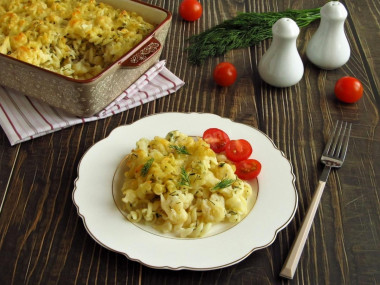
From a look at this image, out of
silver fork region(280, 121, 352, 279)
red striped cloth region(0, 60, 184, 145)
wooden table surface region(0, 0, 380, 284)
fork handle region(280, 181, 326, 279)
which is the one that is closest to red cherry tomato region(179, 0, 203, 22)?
wooden table surface region(0, 0, 380, 284)

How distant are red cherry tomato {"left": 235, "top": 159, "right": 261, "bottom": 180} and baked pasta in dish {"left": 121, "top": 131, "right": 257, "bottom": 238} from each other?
7 centimetres

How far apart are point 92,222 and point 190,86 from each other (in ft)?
3.21

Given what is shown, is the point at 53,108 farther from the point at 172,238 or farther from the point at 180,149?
the point at 172,238

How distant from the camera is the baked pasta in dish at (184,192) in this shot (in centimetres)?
Answer: 164

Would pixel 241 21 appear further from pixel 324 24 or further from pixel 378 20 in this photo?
pixel 378 20

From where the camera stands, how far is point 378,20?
301 centimetres

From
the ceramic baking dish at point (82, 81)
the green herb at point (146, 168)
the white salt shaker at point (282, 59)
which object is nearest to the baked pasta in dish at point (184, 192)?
the green herb at point (146, 168)

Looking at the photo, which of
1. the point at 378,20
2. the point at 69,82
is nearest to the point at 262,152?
the point at 69,82

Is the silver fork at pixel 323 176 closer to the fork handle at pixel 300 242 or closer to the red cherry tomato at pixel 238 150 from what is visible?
the fork handle at pixel 300 242

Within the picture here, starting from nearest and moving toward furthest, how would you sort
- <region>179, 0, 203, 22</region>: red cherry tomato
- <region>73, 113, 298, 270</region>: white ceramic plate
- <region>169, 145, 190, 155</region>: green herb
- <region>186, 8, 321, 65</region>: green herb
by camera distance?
<region>73, 113, 298, 270</region>: white ceramic plate → <region>169, 145, 190, 155</region>: green herb → <region>186, 8, 321, 65</region>: green herb → <region>179, 0, 203, 22</region>: red cherry tomato

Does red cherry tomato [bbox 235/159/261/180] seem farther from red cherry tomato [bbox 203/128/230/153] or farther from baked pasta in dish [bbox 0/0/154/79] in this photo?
baked pasta in dish [bbox 0/0/154/79]

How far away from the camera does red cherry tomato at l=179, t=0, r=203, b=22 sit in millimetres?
2814

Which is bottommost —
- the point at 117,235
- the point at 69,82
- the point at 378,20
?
the point at 378,20

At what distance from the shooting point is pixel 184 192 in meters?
1.65
